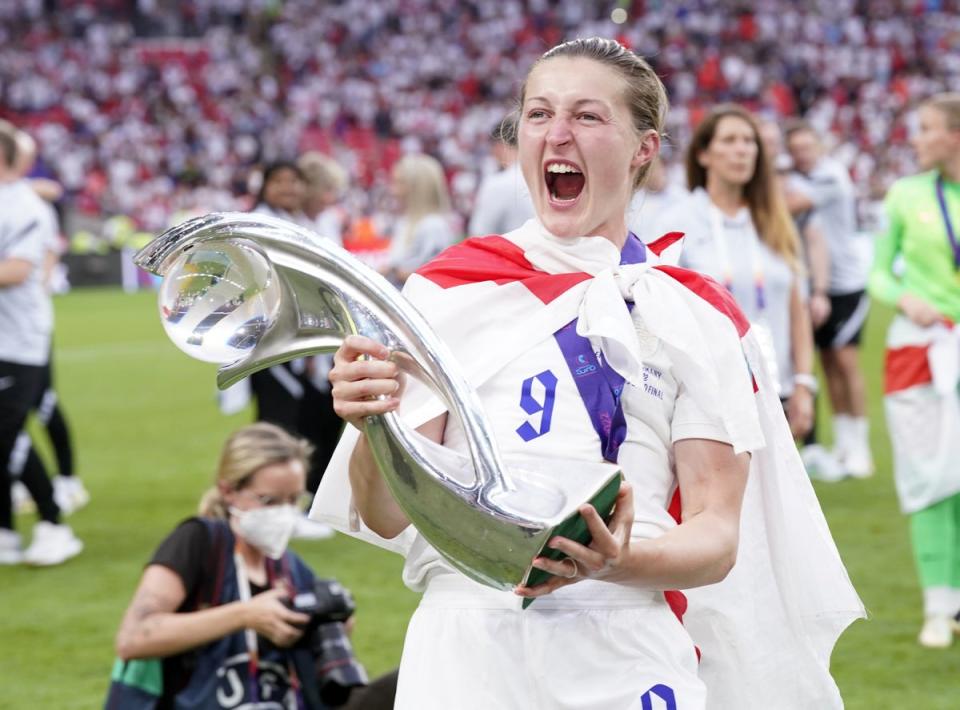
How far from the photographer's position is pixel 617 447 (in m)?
2.27

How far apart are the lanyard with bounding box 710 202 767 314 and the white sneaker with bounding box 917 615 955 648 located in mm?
1502

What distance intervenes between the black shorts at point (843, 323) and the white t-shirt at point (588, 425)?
7.44m

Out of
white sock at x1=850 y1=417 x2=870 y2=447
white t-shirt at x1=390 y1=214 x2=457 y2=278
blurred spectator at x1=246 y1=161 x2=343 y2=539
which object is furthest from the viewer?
white sock at x1=850 y1=417 x2=870 y2=447

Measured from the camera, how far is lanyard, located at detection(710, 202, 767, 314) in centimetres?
614

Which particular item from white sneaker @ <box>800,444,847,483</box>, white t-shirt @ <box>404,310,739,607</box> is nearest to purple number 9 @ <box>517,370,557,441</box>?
white t-shirt @ <box>404,310,739,607</box>

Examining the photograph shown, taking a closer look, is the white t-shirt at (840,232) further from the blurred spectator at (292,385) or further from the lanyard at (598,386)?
the lanyard at (598,386)

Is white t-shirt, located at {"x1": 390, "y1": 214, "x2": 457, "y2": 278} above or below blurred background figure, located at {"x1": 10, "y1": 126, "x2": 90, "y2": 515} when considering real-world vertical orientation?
above

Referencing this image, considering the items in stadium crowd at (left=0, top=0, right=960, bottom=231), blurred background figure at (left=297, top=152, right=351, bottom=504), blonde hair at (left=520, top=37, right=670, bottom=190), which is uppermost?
blonde hair at (left=520, top=37, right=670, bottom=190)

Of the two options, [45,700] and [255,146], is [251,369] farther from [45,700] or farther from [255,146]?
[255,146]

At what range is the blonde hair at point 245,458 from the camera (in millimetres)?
4512

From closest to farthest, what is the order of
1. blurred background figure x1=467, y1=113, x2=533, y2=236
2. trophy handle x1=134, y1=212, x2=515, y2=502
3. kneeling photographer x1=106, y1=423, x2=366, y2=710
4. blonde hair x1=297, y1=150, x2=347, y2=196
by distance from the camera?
1. trophy handle x1=134, y1=212, x2=515, y2=502
2. kneeling photographer x1=106, y1=423, x2=366, y2=710
3. blurred background figure x1=467, y1=113, x2=533, y2=236
4. blonde hair x1=297, y1=150, x2=347, y2=196

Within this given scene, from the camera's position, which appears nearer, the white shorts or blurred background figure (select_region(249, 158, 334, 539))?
the white shorts

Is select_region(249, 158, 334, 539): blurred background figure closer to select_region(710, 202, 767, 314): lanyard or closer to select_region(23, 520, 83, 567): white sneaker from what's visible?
select_region(23, 520, 83, 567): white sneaker

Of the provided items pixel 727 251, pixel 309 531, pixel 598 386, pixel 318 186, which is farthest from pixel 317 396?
pixel 598 386
